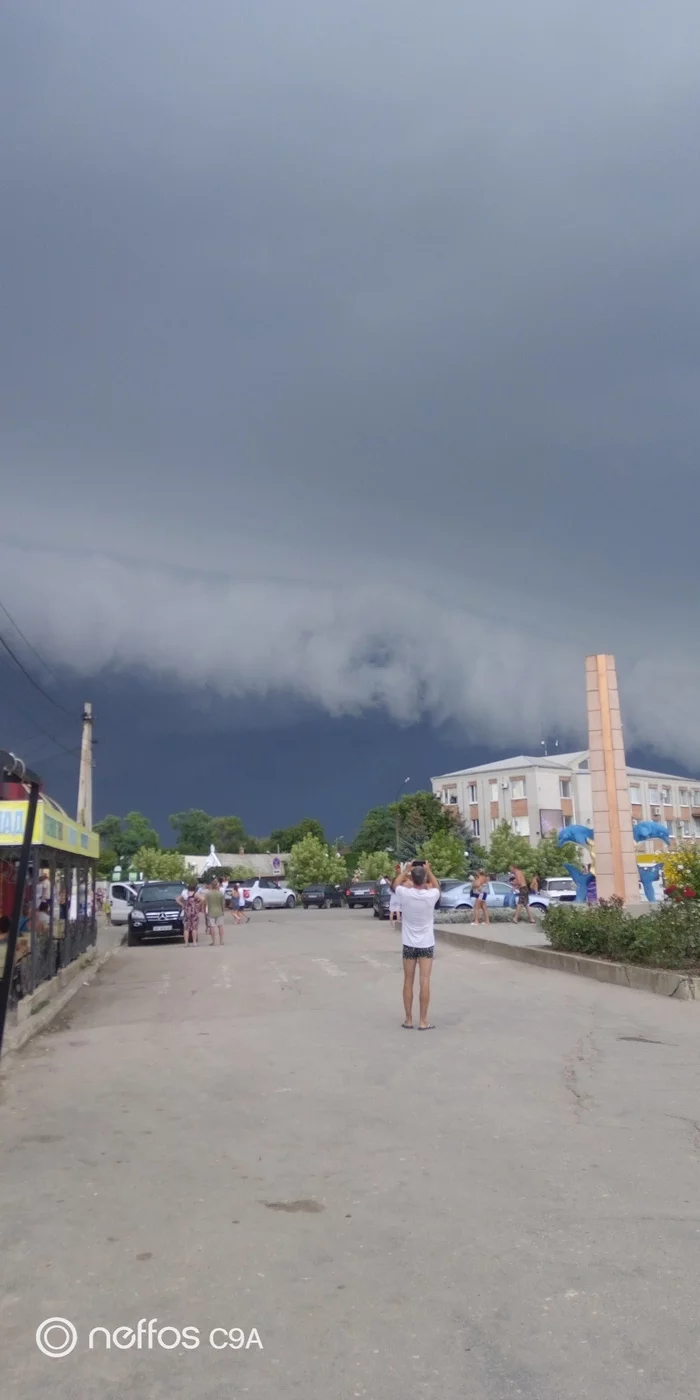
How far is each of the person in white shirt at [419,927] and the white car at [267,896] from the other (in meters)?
50.5

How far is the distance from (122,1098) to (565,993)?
7902 millimetres

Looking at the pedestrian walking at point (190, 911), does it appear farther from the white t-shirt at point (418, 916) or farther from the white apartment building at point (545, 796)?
the white apartment building at point (545, 796)

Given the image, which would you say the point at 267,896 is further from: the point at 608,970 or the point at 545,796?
the point at 608,970

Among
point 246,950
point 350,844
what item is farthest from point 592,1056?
point 350,844

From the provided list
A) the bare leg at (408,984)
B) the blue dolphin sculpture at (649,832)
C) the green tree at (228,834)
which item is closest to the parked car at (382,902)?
the blue dolphin sculpture at (649,832)

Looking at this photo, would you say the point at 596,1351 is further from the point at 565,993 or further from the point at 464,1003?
the point at 565,993

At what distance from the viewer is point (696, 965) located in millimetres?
14953

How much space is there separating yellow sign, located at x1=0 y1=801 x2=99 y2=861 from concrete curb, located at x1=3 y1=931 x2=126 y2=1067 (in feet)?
6.22

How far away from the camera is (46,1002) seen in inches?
574

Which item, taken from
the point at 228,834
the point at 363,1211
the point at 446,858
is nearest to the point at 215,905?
the point at 363,1211

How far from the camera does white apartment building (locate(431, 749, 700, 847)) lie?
9325cm

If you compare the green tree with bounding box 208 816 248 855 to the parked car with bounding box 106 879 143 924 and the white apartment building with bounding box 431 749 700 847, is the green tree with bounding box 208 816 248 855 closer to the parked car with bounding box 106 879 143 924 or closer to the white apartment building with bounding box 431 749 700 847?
the white apartment building with bounding box 431 749 700 847

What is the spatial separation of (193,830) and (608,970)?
148002 millimetres

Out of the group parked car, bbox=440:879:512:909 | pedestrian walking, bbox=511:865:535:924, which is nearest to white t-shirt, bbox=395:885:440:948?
pedestrian walking, bbox=511:865:535:924
